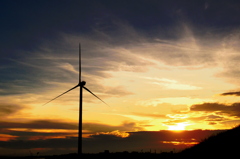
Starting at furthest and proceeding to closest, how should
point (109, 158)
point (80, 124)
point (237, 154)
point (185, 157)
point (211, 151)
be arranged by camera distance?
point (109, 158), point (80, 124), point (185, 157), point (211, 151), point (237, 154)

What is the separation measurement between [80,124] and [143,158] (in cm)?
2179

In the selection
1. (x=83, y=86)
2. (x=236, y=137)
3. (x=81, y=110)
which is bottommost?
(x=236, y=137)

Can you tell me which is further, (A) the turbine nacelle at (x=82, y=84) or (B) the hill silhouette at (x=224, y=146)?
(A) the turbine nacelle at (x=82, y=84)

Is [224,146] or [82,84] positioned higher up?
[82,84]

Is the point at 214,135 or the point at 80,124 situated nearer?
the point at 214,135

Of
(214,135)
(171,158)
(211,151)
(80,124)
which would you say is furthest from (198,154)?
(80,124)

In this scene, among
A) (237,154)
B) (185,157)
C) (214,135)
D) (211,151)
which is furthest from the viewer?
(214,135)

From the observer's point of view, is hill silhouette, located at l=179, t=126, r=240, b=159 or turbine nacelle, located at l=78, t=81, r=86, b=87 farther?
turbine nacelle, located at l=78, t=81, r=86, b=87

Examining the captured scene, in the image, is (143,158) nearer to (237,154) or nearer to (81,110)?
(81,110)

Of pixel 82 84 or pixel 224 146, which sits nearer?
pixel 224 146

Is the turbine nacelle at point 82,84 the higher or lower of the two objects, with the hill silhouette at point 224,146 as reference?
higher

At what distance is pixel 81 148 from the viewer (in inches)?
3226

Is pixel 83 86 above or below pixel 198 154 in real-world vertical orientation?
above

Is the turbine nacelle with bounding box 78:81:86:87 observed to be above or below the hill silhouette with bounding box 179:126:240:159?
above
